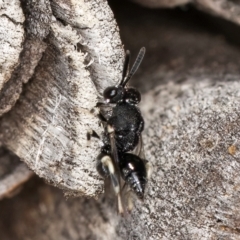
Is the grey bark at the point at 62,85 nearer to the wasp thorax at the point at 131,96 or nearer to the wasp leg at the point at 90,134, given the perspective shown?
the wasp leg at the point at 90,134

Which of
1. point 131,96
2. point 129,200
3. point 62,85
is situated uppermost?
point 62,85

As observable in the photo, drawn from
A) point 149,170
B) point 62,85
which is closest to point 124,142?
point 149,170

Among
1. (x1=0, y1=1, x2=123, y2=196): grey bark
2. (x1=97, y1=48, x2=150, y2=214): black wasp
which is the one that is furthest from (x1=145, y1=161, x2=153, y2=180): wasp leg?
(x1=0, y1=1, x2=123, y2=196): grey bark

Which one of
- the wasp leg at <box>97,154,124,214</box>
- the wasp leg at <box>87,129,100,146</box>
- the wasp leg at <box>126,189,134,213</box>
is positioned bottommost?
the wasp leg at <box>126,189,134,213</box>

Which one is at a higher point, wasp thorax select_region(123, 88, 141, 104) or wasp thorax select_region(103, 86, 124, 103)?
wasp thorax select_region(103, 86, 124, 103)

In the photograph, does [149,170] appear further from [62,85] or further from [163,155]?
[62,85]

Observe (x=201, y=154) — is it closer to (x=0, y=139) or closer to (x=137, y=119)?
(x=137, y=119)

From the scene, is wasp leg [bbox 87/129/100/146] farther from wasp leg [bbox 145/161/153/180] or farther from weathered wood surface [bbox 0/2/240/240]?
wasp leg [bbox 145/161/153/180]
